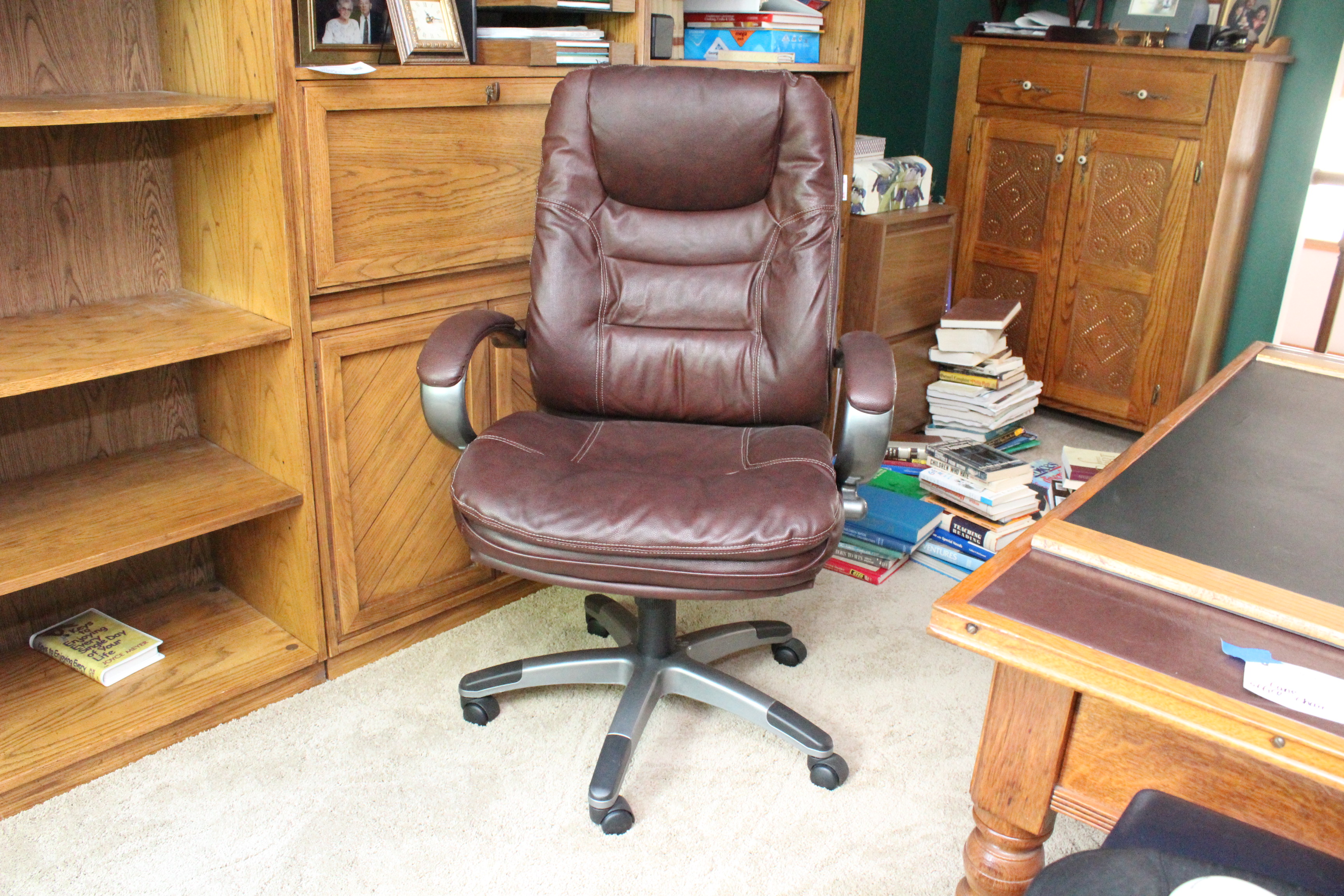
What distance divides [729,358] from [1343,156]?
2205 millimetres

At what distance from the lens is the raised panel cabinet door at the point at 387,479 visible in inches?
78.3

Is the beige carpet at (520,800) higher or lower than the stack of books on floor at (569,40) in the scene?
lower

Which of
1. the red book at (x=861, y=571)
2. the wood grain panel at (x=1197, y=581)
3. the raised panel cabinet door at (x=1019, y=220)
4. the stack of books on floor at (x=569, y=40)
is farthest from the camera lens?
the raised panel cabinet door at (x=1019, y=220)

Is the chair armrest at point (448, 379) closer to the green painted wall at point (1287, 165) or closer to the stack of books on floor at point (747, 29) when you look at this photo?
the stack of books on floor at point (747, 29)

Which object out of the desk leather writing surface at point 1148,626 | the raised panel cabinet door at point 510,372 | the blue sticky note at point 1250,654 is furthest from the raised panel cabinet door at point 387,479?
the blue sticky note at point 1250,654

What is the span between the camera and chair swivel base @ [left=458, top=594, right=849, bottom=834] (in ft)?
5.81

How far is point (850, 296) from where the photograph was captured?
3.09 meters

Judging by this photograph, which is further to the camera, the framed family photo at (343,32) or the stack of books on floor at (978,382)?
the stack of books on floor at (978,382)

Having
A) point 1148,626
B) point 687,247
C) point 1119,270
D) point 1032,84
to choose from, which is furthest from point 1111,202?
point 1148,626

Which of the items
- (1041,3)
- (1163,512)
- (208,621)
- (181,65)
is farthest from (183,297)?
(1041,3)

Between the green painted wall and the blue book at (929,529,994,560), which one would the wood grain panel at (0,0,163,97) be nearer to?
the blue book at (929,529,994,560)

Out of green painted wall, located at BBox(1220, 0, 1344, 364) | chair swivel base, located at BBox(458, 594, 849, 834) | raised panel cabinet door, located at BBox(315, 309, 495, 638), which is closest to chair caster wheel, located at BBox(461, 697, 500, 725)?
chair swivel base, located at BBox(458, 594, 849, 834)

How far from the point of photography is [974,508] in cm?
265

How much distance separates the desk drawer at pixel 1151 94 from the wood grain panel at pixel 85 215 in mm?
2440
